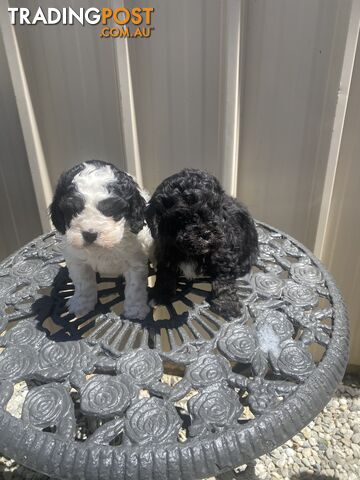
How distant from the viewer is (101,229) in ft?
5.05

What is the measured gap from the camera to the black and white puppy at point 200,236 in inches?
63.9

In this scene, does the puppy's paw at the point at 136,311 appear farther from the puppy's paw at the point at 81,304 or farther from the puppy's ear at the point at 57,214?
the puppy's ear at the point at 57,214

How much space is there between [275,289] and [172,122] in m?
1.38

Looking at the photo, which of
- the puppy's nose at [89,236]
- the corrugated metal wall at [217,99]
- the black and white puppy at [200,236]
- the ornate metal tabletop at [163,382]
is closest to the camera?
the ornate metal tabletop at [163,382]

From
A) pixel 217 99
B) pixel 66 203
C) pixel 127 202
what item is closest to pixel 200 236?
pixel 127 202

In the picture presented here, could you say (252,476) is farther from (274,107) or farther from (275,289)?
(274,107)

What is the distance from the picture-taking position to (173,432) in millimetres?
1277

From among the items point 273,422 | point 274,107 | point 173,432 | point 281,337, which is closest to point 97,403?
point 173,432

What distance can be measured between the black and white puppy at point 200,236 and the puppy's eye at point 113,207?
0.48 ft

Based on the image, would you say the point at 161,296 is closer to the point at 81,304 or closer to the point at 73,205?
the point at 81,304

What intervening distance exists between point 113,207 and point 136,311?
59 centimetres

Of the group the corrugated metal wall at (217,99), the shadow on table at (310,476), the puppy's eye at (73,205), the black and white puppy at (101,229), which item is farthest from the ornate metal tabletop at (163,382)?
the shadow on table at (310,476)

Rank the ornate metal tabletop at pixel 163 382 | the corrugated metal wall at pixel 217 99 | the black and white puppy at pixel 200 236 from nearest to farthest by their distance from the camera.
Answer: the ornate metal tabletop at pixel 163 382, the black and white puppy at pixel 200 236, the corrugated metal wall at pixel 217 99

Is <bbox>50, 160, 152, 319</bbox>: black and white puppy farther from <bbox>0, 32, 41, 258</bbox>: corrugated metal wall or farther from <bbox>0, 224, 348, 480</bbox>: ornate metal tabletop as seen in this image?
<bbox>0, 32, 41, 258</bbox>: corrugated metal wall
